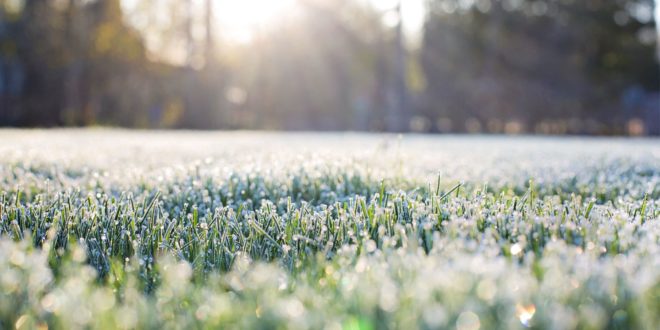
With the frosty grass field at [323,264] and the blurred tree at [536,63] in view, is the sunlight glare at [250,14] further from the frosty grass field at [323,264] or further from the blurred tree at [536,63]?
the frosty grass field at [323,264]

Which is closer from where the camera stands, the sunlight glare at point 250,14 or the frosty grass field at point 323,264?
the frosty grass field at point 323,264

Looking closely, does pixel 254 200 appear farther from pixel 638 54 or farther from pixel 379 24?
pixel 638 54

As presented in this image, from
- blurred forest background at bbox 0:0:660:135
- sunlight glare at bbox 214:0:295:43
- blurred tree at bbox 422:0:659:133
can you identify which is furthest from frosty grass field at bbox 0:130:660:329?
blurred tree at bbox 422:0:659:133

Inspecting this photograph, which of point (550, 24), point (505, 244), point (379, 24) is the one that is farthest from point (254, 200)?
point (550, 24)

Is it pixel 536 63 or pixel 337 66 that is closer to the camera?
pixel 337 66

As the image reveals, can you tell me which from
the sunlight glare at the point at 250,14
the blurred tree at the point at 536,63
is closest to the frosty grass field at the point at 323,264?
the sunlight glare at the point at 250,14

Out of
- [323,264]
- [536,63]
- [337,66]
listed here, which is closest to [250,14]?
[337,66]

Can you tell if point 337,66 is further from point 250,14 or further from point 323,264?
point 323,264

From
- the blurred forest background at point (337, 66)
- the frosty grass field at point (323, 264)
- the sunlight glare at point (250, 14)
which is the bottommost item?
the frosty grass field at point (323, 264)
